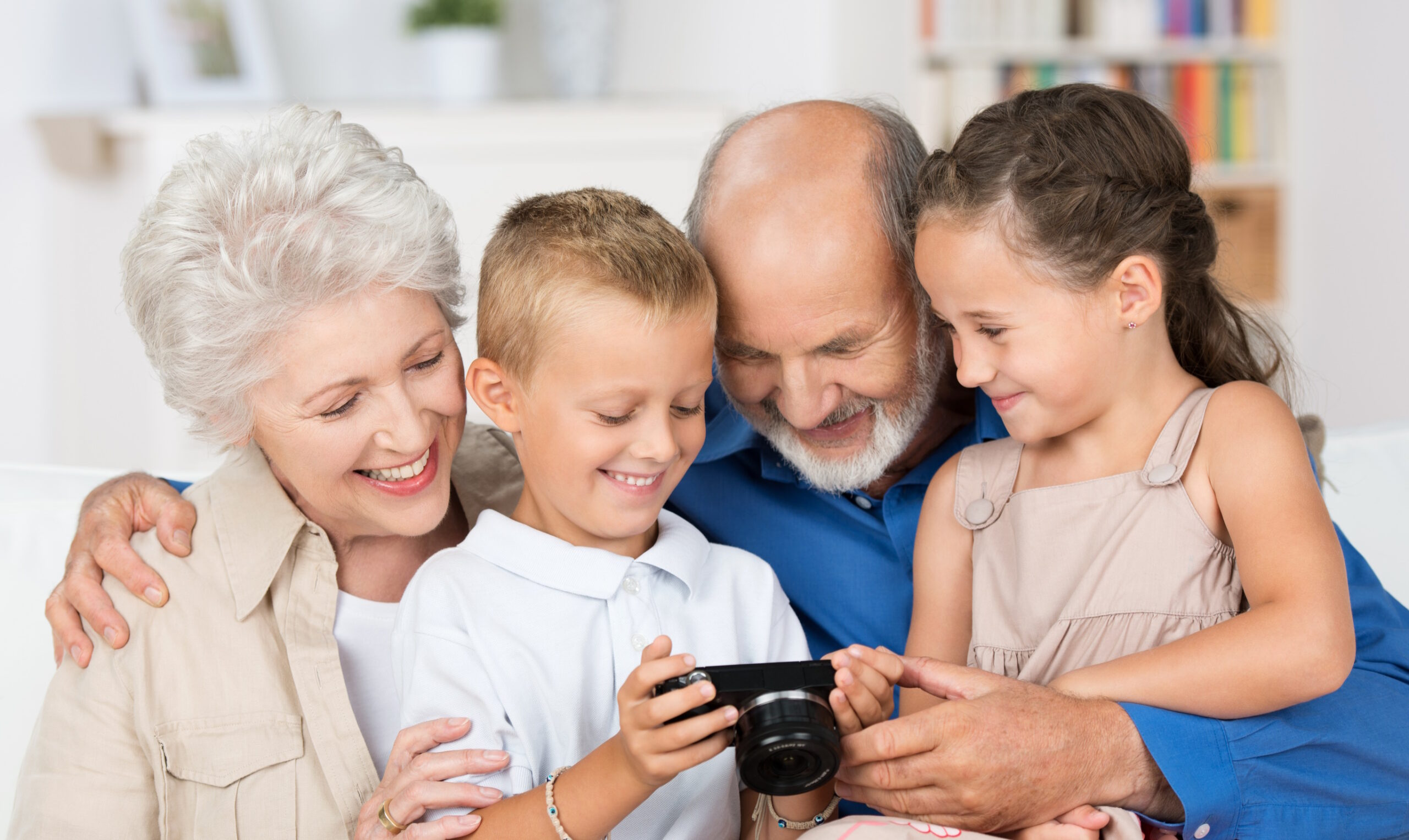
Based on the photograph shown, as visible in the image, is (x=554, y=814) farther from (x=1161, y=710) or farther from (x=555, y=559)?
(x=1161, y=710)

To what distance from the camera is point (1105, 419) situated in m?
1.42

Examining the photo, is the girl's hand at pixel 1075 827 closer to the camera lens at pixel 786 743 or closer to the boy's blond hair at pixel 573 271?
the camera lens at pixel 786 743

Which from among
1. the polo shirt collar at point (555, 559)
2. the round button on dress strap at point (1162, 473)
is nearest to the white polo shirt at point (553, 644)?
the polo shirt collar at point (555, 559)

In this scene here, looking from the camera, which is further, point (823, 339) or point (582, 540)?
point (823, 339)

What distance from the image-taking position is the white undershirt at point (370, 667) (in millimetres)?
1494

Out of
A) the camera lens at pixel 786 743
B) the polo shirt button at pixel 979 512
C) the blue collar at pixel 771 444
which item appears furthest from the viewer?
the blue collar at pixel 771 444

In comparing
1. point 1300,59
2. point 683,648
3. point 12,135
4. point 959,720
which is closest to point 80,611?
point 683,648

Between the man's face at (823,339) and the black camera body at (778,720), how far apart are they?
523 millimetres

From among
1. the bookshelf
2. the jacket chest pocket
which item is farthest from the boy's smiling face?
the bookshelf

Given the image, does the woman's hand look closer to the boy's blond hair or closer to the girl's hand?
the boy's blond hair

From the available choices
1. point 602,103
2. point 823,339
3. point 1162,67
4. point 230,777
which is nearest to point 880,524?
point 823,339

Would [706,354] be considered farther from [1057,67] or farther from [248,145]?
[1057,67]

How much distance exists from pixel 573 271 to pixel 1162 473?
2.30ft

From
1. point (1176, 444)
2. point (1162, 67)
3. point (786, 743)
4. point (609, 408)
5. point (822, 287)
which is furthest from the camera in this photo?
point (1162, 67)
